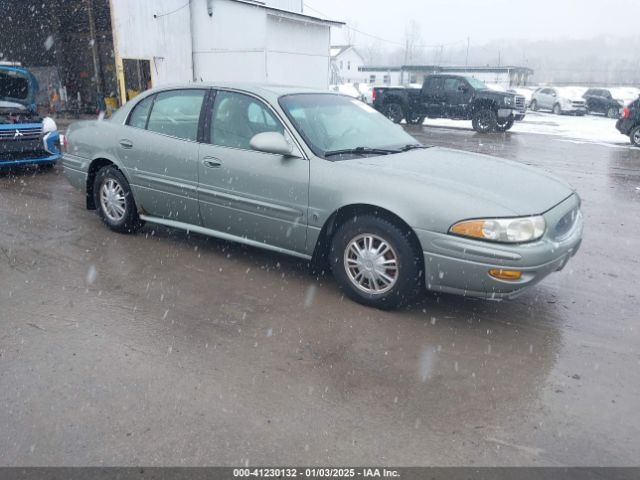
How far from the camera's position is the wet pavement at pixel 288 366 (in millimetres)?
2520

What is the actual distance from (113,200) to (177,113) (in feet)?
3.98

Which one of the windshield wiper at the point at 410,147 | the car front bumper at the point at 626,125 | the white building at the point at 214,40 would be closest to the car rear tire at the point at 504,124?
the car front bumper at the point at 626,125

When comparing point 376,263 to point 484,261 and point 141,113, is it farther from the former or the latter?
point 141,113

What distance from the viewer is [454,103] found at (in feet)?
63.2

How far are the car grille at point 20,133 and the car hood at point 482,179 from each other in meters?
6.45

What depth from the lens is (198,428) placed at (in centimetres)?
262

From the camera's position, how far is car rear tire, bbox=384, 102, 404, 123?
811 inches

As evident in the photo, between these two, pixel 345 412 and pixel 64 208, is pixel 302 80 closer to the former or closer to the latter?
pixel 64 208

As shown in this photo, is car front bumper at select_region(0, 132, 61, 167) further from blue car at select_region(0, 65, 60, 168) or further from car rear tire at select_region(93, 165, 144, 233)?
car rear tire at select_region(93, 165, 144, 233)

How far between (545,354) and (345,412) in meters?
1.43

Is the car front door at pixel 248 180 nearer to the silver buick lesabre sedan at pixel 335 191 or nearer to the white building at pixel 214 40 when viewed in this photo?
the silver buick lesabre sedan at pixel 335 191

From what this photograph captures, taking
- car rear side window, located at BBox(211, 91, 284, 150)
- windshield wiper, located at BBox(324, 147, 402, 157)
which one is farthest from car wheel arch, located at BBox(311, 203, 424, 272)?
car rear side window, located at BBox(211, 91, 284, 150)

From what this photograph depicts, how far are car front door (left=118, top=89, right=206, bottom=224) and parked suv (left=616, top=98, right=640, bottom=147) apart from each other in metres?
14.0

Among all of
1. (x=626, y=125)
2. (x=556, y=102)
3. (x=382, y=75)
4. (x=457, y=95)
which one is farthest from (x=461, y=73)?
(x=626, y=125)
